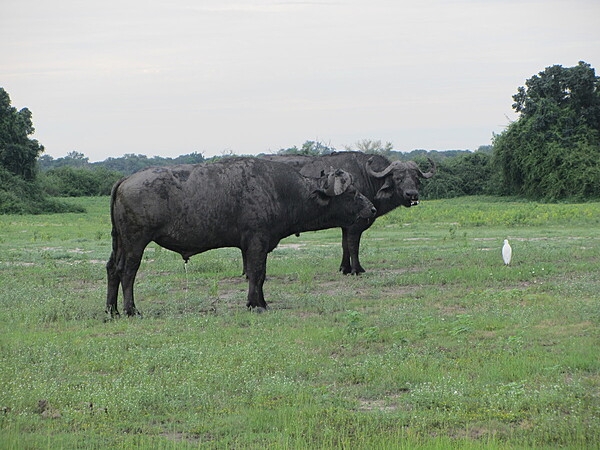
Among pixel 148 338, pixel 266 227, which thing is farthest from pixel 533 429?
pixel 266 227

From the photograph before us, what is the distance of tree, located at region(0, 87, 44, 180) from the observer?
4038 centimetres

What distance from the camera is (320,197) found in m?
12.0

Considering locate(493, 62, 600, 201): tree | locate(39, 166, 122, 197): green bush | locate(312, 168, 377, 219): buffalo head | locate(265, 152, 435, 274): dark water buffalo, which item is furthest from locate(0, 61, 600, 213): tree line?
locate(312, 168, 377, 219): buffalo head

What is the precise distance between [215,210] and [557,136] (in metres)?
32.8

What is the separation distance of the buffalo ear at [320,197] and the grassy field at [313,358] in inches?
51.6

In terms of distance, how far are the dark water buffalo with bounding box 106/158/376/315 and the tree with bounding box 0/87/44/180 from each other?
31175 mm

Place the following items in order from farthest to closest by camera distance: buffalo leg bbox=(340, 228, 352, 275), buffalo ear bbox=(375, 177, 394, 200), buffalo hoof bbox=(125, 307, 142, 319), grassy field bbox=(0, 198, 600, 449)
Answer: buffalo ear bbox=(375, 177, 394, 200), buffalo leg bbox=(340, 228, 352, 275), buffalo hoof bbox=(125, 307, 142, 319), grassy field bbox=(0, 198, 600, 449)

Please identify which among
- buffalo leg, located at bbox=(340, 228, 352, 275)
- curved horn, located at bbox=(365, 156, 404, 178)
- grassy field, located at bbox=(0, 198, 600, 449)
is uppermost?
curved horn, located at bbox=(365, 156, 404, 178)

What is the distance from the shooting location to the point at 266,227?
37.1ft

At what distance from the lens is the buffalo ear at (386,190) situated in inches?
598

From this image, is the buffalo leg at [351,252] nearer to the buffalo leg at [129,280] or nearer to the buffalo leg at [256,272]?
the buffalo leg at [256,272]

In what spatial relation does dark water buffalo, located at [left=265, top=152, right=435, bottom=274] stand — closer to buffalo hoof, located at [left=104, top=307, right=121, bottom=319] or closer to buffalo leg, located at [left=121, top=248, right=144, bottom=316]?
buffalo leg, located at [left=121, top=248, right=144, bottom=316]

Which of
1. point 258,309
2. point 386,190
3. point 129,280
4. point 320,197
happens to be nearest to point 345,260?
point 386,190

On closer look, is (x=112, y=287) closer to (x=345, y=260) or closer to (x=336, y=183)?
(x=336, y=183)
